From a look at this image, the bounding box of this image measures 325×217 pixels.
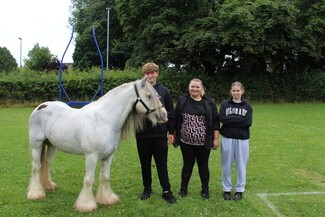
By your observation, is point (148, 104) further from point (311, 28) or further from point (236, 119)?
point (311, 28)

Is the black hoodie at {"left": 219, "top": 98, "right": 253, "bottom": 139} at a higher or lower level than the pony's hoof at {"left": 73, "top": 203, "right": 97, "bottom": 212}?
higher

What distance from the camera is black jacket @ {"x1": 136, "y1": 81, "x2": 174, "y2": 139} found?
5.56 m

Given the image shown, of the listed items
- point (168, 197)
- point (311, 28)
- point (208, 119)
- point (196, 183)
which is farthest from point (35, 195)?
point (311, 28)

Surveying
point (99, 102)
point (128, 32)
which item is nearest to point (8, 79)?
point (128, 32)

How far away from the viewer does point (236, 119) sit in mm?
5707

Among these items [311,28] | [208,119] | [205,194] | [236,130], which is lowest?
[205,194]

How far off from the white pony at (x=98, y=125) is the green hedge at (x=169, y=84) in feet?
58.4

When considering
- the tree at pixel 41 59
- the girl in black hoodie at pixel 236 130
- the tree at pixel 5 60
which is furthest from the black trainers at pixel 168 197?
the tree at pixel 5 60

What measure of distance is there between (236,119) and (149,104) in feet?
4.92

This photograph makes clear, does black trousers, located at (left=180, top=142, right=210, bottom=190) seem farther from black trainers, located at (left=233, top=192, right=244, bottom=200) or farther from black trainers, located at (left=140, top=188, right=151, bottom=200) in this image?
black trainers, located at (left=140, top=188, right=151, bottom=200)

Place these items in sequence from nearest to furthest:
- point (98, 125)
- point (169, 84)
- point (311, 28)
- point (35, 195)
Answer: point (98, 125), point (35, 195), point (311, 28), point (169, 84)

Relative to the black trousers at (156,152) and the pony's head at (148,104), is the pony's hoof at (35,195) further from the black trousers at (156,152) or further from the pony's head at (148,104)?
the pony's head at (148,104)

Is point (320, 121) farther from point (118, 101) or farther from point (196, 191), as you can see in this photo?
point (118, 101)

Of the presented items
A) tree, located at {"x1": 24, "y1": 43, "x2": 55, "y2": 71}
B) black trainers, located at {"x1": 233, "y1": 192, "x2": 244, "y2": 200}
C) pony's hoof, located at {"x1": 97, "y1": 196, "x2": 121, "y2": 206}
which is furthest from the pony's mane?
tree, located at {"x1": 24, "y1": 43, "x2": 55, "y2": 71}
